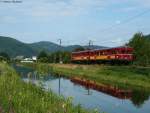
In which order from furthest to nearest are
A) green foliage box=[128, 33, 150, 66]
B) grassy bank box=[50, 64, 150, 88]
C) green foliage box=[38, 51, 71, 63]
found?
1. green foliage box=[38, 51, 71, 63]
2. green foliage box=[128, 33, 150, 66]
3. grassy bank box=[50, 64, 150, 88]

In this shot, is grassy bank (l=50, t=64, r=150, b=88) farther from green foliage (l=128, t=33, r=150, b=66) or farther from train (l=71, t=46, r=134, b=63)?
green foliage (l=128, t=33, r=150, b=66)

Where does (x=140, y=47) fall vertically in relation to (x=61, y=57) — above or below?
above

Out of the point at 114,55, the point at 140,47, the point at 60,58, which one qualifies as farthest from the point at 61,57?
the point at 114,55

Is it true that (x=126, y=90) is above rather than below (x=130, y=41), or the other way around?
below

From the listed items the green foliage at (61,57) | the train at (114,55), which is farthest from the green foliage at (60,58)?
the train at (114,55)

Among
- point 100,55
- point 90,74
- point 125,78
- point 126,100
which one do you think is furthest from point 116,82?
point 100,55

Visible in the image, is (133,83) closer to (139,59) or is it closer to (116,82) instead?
(116,82)

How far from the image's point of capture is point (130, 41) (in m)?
97.1

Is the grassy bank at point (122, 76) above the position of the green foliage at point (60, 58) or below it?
below

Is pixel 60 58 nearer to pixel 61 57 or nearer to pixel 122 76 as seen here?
pixel 61 57

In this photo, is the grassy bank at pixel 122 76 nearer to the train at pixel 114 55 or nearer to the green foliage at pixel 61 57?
the train at pixel 114 55

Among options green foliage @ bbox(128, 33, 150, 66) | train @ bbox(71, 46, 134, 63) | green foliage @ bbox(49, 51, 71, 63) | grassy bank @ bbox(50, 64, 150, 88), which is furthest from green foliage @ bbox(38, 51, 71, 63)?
grassy bank @ bbox(50, 64, 150, 88)

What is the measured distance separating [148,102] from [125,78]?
18.8 m

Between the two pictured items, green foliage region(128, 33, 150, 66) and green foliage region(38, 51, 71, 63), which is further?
green foliage region(38, 51, 71, 63)
